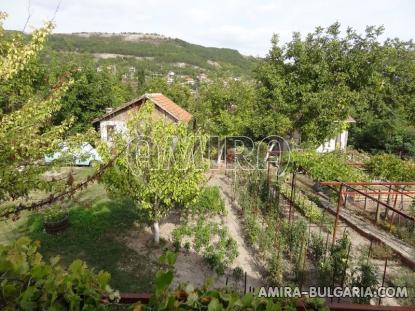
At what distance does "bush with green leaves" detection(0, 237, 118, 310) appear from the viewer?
4.30 ft

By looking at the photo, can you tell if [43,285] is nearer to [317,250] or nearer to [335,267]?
[335,267]

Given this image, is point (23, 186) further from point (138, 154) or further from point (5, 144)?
point (138, 154)

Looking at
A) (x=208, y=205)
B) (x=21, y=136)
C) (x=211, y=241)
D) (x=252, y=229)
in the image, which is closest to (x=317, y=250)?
(x=252, y=229)

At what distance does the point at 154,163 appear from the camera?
320 inches

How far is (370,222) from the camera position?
10609mm

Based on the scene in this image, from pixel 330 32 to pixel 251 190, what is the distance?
8610mm

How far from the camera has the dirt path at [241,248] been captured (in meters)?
7.42

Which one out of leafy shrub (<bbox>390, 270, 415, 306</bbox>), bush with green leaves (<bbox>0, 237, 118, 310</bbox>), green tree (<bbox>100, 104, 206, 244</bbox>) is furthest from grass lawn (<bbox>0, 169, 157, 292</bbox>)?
bush with green leaves (<bbox>0, 237, 118, 310</bbox>)

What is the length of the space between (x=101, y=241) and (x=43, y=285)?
26.6 ft

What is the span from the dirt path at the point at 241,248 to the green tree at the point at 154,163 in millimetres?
2060

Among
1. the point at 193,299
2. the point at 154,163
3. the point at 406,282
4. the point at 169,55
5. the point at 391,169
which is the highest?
the point at 169,55

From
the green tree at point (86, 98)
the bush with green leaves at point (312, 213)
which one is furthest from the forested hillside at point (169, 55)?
the bush with green leaves at point (312, 213)

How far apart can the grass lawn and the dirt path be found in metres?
2.20

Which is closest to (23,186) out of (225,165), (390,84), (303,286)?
(303,286)
